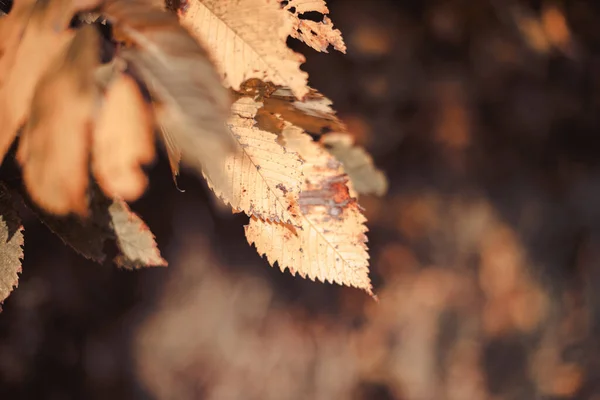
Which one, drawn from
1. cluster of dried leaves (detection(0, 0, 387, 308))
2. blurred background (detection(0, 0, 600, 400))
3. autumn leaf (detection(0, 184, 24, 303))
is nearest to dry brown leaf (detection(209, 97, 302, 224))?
cluster of dried leaves (detection(0, 0, 387, 308))

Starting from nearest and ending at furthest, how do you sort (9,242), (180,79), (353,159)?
(180,79) → (9,242) → (353,159)

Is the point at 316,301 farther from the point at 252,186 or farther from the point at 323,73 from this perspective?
the point at 252,186

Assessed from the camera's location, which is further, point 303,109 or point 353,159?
point 353,159

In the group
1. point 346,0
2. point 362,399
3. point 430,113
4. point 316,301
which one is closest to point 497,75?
point 430,113

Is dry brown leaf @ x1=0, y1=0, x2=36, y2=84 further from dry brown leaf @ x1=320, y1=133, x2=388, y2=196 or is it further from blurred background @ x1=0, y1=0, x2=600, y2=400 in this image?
blurred background @ x1=0, y1=0, x2=600, y2=400

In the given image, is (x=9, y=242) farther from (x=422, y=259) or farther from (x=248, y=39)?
(x=422, y=259)

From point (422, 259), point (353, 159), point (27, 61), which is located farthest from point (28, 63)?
point (422, 259)

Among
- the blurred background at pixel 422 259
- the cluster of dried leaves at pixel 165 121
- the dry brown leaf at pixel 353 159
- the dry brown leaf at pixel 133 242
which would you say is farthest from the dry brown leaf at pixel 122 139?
the blurred background at pixel 422 259
